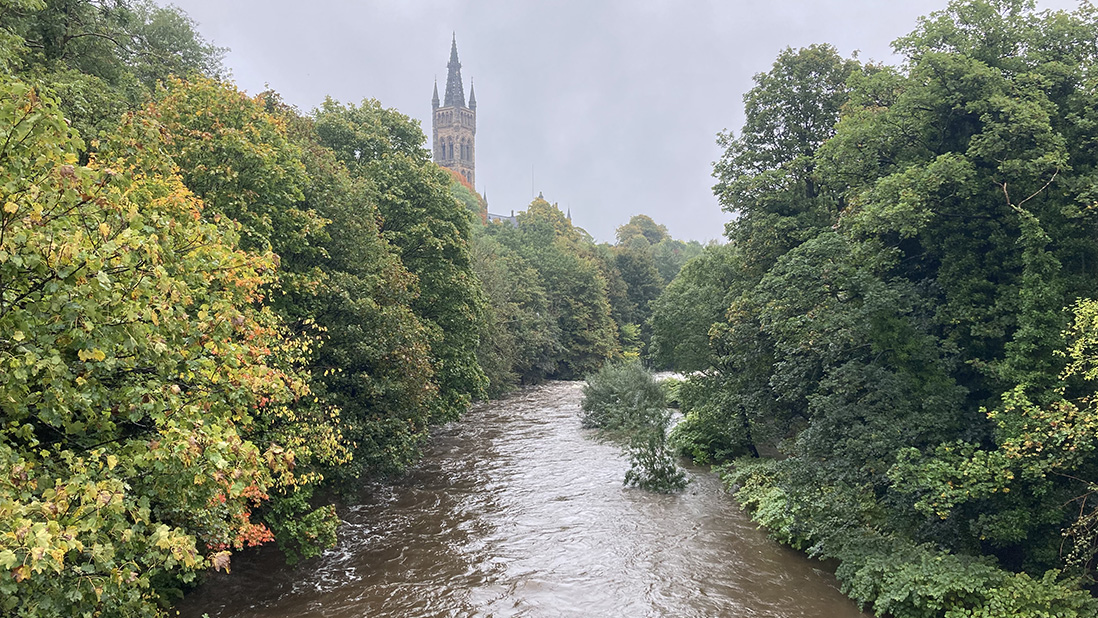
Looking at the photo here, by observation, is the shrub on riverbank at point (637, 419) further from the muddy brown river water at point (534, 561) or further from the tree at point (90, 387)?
the tree at point (90, 387)

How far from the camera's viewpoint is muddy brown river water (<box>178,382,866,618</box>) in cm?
1235

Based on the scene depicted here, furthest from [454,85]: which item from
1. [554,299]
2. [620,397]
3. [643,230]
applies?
[620,397]

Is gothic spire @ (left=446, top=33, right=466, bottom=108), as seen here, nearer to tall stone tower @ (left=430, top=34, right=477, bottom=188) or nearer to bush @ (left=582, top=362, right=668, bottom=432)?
tall stone tower @ (left=430, top=34, right=477, bottom=188)

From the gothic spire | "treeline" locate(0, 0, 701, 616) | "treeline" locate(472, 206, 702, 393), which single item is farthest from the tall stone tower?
"treeline" locate(0, 0, 701, 616)

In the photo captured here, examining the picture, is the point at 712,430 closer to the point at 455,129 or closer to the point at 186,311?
the point at 186,311

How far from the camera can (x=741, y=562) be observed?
14.5 meters

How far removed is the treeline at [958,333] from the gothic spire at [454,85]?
129 m

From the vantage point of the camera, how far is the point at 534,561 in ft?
47.8

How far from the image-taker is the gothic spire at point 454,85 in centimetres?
13788

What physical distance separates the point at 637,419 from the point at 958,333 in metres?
14.9

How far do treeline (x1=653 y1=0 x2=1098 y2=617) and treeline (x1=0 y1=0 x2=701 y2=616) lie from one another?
1033cm

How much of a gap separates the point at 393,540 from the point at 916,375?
12290 mm

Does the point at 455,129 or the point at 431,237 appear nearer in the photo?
the point at 431,237

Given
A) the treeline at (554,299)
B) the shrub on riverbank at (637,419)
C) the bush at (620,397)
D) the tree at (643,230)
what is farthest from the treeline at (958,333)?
the tree at (643,230)
